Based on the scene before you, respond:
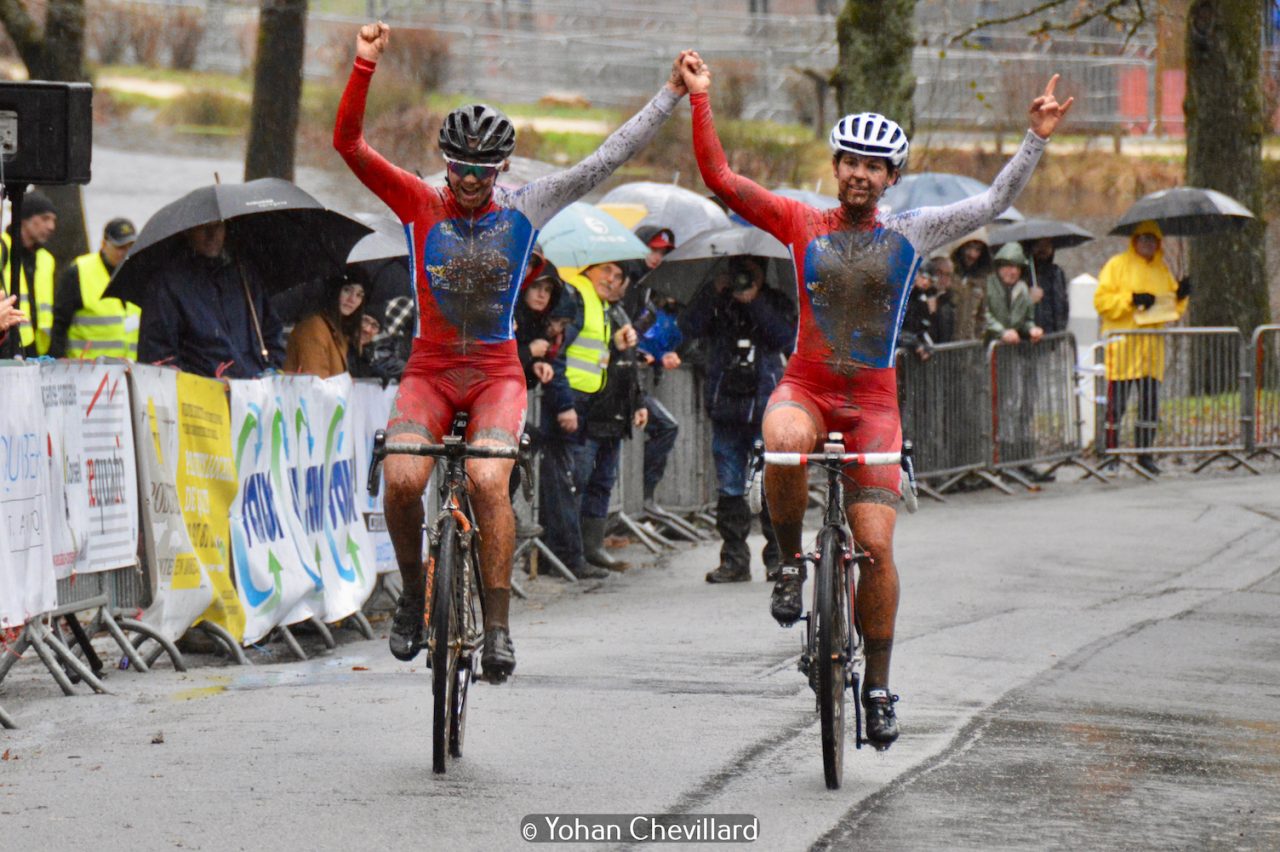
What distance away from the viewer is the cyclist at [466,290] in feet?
26.5

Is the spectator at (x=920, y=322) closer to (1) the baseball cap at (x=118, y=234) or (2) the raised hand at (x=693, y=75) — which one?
(1) the baseball cap at (x=118, y=234)

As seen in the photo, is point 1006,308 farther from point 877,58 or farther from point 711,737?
point 711,737

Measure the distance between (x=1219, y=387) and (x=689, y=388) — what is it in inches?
247

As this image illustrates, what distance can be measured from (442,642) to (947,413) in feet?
38.6

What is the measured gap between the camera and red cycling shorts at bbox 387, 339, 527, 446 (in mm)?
8148

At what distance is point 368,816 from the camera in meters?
6.93

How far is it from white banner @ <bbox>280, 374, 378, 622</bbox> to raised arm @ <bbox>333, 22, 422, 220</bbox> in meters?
3.50

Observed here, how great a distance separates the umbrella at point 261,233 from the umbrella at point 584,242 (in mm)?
1777

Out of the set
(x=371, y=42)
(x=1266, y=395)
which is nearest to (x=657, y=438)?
(x=1266, y=395)

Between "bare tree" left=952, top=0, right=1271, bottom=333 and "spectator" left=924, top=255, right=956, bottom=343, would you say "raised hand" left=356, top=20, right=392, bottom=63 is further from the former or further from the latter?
"bare tree" left=952, top=0, right=1271, bottom=333

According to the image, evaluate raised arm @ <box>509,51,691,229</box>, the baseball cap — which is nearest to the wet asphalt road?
raised arm @ <box>509,51,691,229</box>

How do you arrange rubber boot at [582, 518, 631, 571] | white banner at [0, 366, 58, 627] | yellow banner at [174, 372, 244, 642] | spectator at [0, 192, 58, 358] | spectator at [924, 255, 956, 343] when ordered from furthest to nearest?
spectator at [924, 255, 956, 343] → rubber boot at [582, 518, 631, 571] → spectator at [0, 192, 58, 358] → yellow banner at [174, 372, 244, 642] → white banner at [0, 366, 58, 627]

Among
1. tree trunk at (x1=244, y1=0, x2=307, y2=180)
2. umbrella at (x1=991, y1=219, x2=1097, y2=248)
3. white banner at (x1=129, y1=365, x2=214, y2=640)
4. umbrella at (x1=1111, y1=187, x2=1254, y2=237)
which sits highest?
tree trunk at (x1=244, y1=0, x2=307, y2=180)

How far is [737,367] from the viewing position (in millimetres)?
14273
